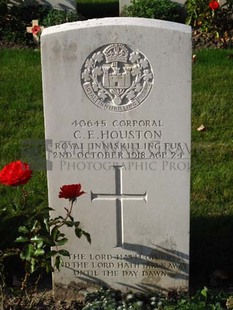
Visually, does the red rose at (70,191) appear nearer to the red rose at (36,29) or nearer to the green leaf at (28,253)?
the green leaf at (28,253)

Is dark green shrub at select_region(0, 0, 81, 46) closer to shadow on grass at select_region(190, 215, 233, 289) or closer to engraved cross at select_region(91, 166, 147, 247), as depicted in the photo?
shadow on grass at select_region(190, 215, 233, 289)

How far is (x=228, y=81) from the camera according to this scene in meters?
7.02

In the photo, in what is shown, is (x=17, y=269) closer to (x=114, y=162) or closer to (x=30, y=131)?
(x=114, y=162)

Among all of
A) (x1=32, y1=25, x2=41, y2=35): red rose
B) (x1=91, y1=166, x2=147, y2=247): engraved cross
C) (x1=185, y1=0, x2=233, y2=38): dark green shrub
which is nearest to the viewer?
(x1=91, y1=166, x2=147, y2=247): engraved cross

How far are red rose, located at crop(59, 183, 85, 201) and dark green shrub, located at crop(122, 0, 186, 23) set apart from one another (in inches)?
226

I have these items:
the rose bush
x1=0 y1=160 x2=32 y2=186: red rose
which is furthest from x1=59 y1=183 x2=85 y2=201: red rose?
x1=0 y1=160 x2=32 y2=186: red rose

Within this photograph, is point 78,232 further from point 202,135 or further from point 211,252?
point 202,135

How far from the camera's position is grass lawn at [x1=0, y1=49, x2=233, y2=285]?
435cm

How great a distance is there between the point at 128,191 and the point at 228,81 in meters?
3.66

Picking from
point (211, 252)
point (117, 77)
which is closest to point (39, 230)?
point (117, 77)

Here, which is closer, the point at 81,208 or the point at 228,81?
the point at 81,208

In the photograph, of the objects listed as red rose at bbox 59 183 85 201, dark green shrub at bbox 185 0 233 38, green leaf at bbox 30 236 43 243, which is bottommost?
green leaf at bbox 30 236 43 243

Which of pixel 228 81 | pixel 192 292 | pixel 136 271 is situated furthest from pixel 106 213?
pixel 228 81

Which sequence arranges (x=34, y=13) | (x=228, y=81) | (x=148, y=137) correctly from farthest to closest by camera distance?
(x=34, y=13) → (x=228, y=81) → (x=148, y=137)
